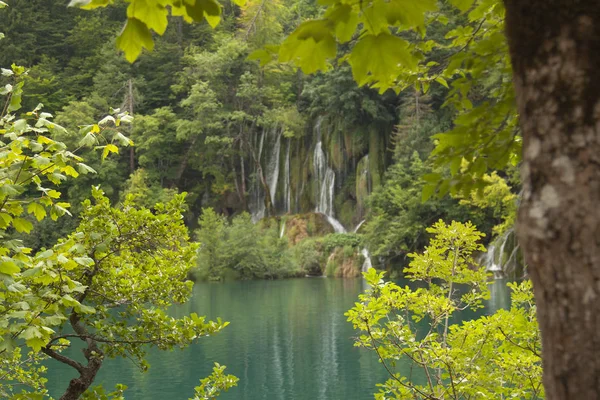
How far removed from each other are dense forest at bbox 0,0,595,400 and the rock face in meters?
0.11

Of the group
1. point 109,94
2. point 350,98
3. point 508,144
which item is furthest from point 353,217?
point 508,144

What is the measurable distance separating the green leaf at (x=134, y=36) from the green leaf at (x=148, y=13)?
14mm

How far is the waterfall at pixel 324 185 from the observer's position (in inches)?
1239

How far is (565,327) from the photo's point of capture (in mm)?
930

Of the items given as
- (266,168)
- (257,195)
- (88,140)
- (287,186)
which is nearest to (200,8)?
(88,140)

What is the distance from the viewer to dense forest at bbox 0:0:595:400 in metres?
1.31

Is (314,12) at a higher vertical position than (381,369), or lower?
higher

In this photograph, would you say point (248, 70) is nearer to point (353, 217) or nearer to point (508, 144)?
point (353, 217)

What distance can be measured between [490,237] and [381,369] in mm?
16222

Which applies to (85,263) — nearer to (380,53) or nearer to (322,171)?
(380,53)

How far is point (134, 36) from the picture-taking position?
1.25 m

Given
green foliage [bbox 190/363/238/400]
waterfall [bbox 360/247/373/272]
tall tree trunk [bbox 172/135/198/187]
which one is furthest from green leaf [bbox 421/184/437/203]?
tall tree trunk [bbox 172/135/198/187]

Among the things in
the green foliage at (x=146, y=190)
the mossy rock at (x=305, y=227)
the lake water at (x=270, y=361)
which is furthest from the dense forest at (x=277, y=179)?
the lake water at (x=270, y=361)

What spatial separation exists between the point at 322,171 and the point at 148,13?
30.9 m
